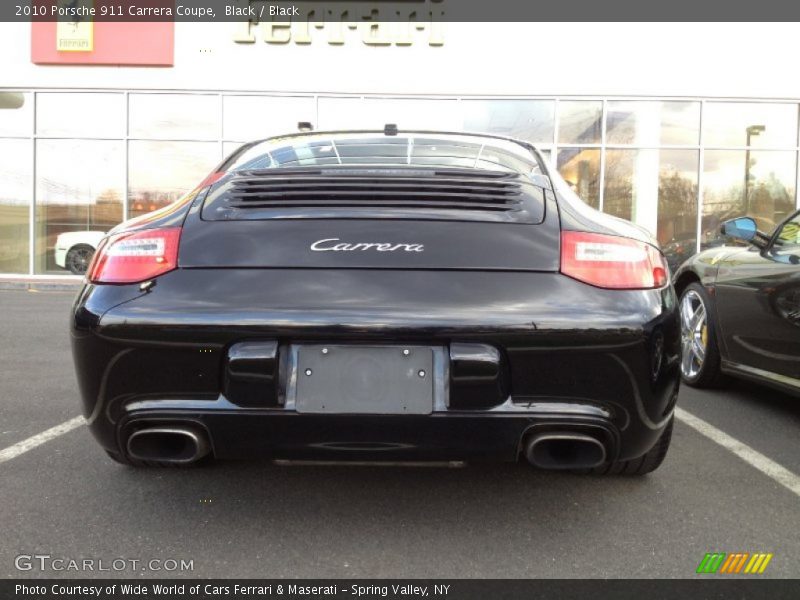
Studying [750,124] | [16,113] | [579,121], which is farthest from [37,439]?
[750,124]

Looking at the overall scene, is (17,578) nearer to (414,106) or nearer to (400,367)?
(400,367)

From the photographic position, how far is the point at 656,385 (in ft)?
6.35

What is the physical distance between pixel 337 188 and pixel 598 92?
12.1 m

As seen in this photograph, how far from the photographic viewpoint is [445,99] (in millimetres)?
13070

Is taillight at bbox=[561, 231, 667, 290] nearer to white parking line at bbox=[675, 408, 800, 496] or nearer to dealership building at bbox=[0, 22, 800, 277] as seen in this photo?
white parking line at bbox=[675, 408, 800, 496]

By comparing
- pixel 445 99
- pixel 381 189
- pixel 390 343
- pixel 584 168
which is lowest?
pixel 390 343

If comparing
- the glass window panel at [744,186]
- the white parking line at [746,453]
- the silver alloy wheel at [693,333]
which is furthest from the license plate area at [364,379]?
the glass window panel at [744,186]

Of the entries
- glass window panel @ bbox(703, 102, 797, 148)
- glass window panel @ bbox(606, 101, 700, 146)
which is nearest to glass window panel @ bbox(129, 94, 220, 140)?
glass window panel @ bbox(606, 101, 700, 146)

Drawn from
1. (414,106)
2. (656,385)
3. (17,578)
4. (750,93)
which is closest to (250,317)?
(17,578)

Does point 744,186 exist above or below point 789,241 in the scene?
above

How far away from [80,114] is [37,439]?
40.1 feet

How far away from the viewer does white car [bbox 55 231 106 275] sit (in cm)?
1362

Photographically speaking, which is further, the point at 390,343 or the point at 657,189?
the point at 657,189

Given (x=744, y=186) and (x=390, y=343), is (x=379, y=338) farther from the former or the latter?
(x=744, y=186)
